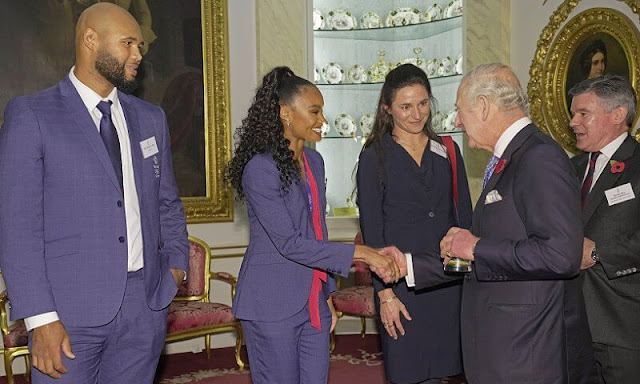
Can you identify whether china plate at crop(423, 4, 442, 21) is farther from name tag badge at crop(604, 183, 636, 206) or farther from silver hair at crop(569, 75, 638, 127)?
name tag badge at crop(604, 183, 636, 206)

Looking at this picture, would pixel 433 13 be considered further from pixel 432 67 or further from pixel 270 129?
pixel 270 129

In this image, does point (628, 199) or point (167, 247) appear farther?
point (628, 199)

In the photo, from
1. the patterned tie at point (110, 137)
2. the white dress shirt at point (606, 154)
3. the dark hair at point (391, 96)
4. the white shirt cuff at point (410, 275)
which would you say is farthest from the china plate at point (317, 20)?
the patterned tie at point (110, 137)

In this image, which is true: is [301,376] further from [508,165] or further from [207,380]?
[207,380]

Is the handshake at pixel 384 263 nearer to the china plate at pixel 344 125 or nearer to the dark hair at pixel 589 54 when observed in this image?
the dark hair at pixel 589 54

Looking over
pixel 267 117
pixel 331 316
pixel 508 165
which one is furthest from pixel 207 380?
pixel 508 165

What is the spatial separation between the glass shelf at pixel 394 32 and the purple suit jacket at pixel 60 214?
16.5ft

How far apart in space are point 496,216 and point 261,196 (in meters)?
1.02

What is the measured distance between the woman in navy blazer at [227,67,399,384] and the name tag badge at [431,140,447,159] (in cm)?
60

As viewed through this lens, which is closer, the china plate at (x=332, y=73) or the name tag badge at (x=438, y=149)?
the name tag badge at (x=438, y=149)

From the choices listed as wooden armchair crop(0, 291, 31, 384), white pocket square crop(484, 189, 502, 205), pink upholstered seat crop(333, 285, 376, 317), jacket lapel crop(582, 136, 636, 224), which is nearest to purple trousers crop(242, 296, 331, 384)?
white pocket square crop(484, 189, 502, 205)

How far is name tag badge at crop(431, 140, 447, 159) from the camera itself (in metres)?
3.52

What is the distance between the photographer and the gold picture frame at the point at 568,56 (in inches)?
218

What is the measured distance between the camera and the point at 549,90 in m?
6.24
